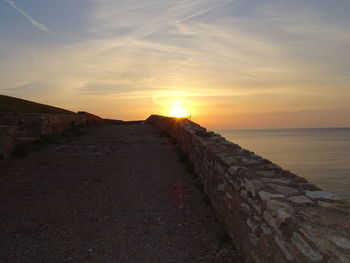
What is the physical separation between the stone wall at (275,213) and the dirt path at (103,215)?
0.51m

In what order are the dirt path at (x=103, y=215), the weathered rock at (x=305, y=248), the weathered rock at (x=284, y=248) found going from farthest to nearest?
the dirt path at (x=103, y=215), the weathered rock at (x=284, y=248), the weathered rock at (x=305, y=248)

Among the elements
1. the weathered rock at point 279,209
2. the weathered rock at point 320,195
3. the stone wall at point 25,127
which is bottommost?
the weathered rock at point 279,209

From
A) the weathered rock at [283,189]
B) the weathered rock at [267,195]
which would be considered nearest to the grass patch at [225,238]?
the weathered rock at [283,189]

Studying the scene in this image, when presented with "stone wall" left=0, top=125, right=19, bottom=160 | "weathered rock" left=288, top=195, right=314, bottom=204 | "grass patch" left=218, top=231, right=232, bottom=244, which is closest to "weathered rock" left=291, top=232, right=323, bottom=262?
"weathered rock" left=288, top=195, right=314, bottom=204

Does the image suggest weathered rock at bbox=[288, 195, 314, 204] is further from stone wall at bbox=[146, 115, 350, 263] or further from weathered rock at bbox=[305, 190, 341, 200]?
weathered rock at bbox=[305, 190, 341, 200]

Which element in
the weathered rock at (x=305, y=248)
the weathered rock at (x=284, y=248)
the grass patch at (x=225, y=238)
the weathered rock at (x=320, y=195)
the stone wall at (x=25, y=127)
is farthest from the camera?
the stone wall at (x=25, y=127)

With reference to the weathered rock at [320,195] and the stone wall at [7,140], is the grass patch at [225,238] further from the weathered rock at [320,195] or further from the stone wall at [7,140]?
the stone wall at [7,140]

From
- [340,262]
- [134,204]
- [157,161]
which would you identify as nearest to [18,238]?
[134,204]

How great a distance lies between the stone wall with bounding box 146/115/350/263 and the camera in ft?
6.91

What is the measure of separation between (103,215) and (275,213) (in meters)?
3.01

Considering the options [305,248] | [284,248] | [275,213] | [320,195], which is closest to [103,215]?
[275,213]

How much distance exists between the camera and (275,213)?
2.62m

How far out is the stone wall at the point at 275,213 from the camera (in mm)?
2107

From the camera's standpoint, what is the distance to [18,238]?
13.0ft
